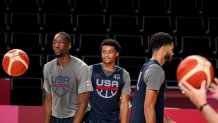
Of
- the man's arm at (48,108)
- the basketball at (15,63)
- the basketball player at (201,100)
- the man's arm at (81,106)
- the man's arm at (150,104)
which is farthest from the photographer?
the basketball at (15,63)

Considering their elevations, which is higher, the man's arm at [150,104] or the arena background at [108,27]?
the arena background at [108,27]

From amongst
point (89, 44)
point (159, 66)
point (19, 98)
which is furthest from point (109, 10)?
point (159, 66)

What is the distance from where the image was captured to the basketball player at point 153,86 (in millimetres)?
3967

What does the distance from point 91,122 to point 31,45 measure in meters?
5.08

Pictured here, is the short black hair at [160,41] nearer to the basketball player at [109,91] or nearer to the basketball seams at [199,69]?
the basketball player at [109,91]

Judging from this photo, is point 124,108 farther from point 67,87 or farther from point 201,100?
point 201,100

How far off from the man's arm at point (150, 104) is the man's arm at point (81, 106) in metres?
0.95

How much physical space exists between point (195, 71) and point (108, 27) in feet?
24.8

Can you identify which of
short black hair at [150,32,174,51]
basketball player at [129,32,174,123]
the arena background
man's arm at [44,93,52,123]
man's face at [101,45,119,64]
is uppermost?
the arena background

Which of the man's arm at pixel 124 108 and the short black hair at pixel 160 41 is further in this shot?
the man's arm at pixel 124 108

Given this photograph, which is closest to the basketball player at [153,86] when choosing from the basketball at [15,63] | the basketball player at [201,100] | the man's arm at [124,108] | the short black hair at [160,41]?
the short black hair at [160,41]

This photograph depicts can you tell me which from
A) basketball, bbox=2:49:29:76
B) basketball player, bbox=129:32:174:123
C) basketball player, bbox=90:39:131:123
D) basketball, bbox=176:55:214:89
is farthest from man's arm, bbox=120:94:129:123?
basketball, bbox=176:55:214:89

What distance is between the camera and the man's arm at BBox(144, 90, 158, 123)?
395cm

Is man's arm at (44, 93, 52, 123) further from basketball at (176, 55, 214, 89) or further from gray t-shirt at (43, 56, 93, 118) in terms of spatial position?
basketball at (176, 55, 214, 89)
